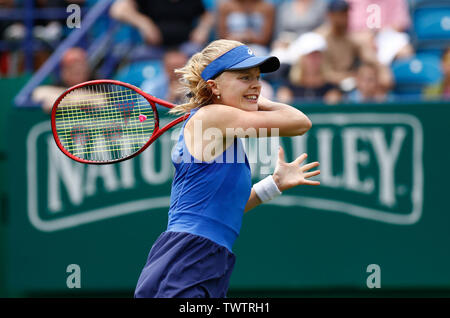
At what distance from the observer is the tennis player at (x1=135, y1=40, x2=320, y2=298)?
10.6 feet

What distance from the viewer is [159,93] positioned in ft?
21.5

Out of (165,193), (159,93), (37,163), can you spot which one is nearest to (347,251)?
(165,193)

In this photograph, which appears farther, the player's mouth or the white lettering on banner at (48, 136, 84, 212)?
the white lettering on banner at (48, 136, 84, 212)

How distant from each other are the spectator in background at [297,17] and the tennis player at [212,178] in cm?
393

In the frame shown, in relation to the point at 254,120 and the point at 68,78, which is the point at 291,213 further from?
the point at 254,120

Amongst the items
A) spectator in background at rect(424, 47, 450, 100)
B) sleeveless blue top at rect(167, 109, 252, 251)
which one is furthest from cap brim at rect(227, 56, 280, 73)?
spectator in background at rect(424, 47, 450, 100)

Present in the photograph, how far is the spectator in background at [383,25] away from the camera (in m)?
7.17

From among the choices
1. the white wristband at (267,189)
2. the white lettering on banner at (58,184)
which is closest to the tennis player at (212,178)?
the white wristband at (267,189)

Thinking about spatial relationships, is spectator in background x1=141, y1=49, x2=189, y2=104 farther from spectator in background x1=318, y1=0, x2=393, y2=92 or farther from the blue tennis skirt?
the blue tennis skirt

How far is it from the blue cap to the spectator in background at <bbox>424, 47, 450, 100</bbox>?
12.0 feet

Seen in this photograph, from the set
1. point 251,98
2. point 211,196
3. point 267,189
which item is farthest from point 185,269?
point 251,98

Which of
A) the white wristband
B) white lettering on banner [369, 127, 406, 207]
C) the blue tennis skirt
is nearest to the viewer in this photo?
the blue tennis skirt

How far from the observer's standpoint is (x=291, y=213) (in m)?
6.05
